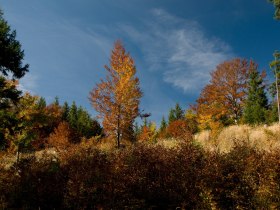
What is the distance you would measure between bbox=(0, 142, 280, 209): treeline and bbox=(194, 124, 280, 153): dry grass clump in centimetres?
464

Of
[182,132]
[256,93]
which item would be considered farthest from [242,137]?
[256,93]

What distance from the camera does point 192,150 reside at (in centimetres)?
885

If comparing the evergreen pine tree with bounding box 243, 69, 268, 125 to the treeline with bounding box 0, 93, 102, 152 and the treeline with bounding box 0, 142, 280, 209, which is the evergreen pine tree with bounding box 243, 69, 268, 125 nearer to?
the treeline with bounding box 0, 93, 102, 152

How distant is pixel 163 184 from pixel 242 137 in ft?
24.7

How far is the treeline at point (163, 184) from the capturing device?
730cm

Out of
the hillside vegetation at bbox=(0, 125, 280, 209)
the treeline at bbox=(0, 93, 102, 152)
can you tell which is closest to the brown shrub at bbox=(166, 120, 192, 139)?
the hillside vegetation at bbox=(0, 125, 280, 209)

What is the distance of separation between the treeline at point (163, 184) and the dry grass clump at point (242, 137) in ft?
15.2

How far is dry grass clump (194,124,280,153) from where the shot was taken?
44.6 feet

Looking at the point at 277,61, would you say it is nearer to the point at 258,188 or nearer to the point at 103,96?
the point at 103,96

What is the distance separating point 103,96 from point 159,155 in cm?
1102

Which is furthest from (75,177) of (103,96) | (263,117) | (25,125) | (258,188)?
(263,117)

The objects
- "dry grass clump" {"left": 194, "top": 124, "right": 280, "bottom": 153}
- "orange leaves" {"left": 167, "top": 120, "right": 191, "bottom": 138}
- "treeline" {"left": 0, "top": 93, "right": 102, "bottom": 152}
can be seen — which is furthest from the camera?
"treeline" {"left": 0, "top": 93, "right": 102, "bottom": 152}

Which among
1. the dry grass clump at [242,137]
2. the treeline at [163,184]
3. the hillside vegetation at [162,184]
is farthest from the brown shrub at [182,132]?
the dry grass clump at [242,137]

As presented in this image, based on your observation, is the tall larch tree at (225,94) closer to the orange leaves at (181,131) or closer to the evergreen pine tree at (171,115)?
the orange leaves at (181,131)
